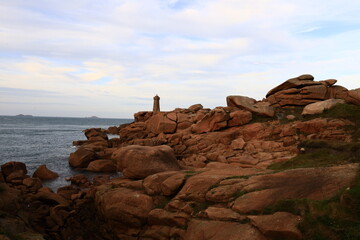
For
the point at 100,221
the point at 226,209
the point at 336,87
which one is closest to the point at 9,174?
the point at 100,221

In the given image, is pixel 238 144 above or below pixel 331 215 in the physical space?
above

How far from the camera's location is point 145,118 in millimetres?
48938

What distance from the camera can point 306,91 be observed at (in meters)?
33.7

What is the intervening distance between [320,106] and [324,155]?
12.5m

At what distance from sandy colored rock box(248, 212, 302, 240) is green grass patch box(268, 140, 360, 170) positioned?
6685 millimetres

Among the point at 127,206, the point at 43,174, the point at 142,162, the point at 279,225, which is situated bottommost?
the point at 43,174

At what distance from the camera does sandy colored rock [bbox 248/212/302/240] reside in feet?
36.2

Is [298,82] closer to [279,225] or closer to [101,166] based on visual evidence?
[101,166]

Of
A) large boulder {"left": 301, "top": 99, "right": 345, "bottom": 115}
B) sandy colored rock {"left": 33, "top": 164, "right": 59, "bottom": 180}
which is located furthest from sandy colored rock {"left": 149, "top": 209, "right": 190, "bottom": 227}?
large boulder {"left": 301, "top": 99, "right": 345, "bottom": 115}

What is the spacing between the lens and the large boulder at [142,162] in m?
20.3

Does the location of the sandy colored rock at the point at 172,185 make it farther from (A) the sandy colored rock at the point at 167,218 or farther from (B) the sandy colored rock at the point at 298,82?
(B) the sandy colored rock at the point at 298,82

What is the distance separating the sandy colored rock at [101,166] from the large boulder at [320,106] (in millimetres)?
22443

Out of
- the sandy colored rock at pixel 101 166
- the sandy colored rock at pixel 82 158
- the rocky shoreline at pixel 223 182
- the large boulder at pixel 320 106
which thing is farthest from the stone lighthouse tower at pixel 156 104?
the large boulder at pixel 320 106

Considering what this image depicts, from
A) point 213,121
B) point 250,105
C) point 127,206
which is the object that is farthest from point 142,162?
point 250,105
